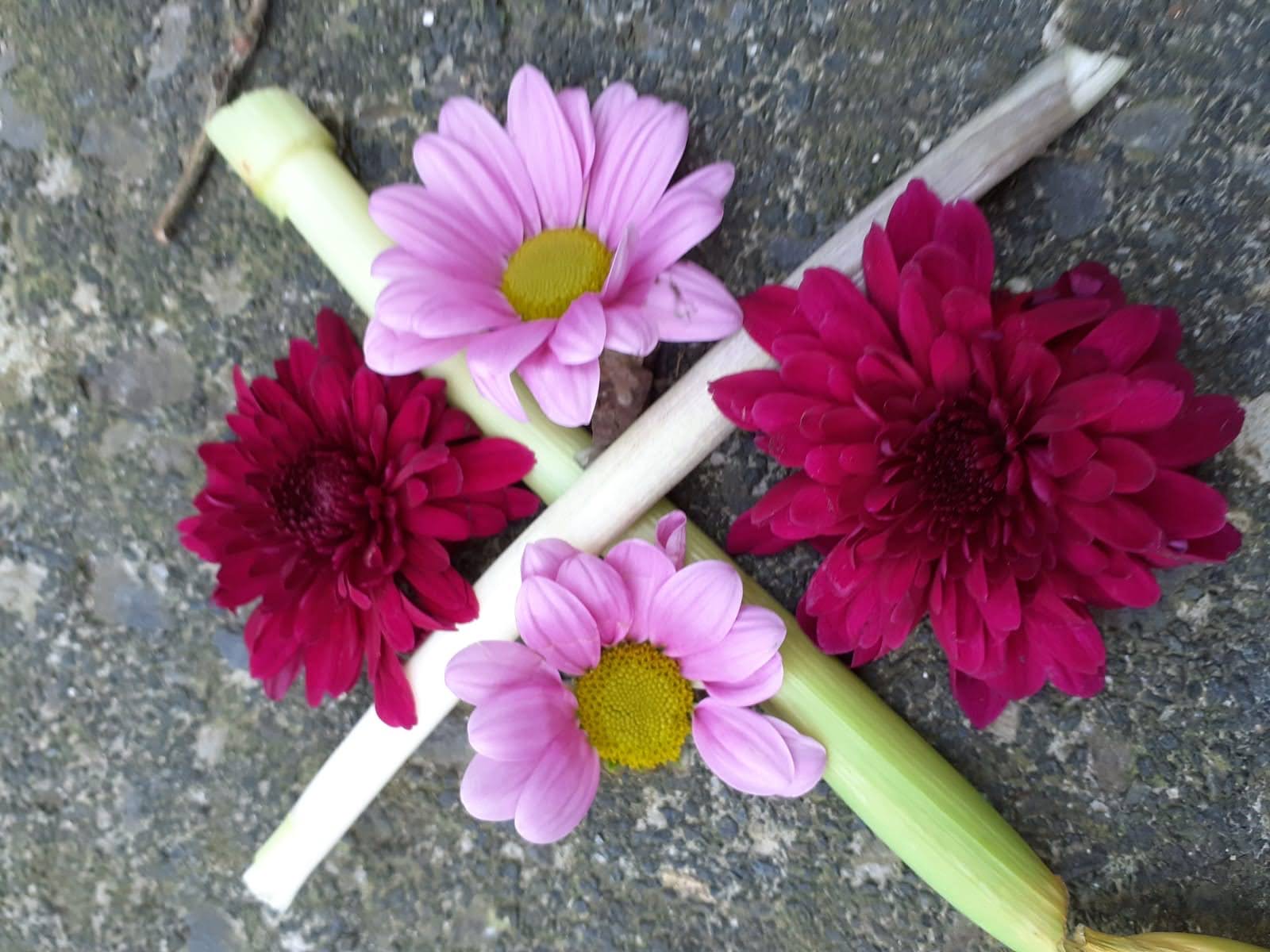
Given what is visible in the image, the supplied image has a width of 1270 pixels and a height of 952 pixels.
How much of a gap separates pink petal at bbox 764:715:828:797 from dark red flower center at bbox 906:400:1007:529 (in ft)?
0.56

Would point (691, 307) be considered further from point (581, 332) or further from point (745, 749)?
point (745, 749)

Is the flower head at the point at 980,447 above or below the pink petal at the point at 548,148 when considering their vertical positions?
below

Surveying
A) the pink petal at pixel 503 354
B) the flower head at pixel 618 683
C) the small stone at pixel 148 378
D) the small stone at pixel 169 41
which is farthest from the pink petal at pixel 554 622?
the small stone at pixel 169 41

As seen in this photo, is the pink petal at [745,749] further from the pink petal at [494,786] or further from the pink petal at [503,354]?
the pink petal at [503,354]

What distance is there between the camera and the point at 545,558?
1.66 ft

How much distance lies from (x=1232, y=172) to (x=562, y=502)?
43 centimetres

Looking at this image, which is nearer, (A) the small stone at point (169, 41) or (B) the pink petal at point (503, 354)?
(B) the pink petal at point (503, 354)

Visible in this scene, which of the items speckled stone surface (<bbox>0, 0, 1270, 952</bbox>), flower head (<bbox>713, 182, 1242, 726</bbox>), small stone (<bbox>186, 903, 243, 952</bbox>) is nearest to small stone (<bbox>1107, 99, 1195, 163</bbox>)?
speckled stone surface (<bbox>0, 0, 1270, 952</bbox>)

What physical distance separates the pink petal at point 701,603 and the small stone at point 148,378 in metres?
0.38

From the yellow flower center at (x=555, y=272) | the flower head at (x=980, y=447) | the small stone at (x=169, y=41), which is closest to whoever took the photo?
the flower head at (x=980, y=447)

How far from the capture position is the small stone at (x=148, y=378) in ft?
2.04

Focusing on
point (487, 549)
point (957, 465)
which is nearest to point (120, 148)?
point (487, 549)

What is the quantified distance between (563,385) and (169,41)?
40 centimetres

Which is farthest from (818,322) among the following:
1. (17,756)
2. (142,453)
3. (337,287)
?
(17,756)
